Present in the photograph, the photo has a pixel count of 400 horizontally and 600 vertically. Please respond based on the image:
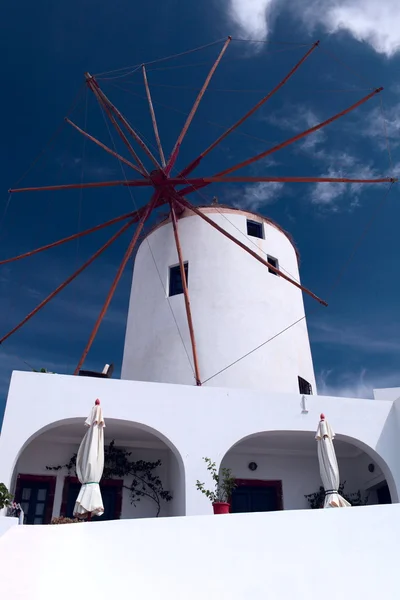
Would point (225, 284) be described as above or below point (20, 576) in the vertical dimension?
above

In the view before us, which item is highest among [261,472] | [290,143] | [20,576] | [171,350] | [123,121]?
[123,121]

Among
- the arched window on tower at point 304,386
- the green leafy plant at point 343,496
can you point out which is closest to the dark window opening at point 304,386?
the arched window on tower at point 304,386

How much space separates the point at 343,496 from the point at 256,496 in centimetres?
200

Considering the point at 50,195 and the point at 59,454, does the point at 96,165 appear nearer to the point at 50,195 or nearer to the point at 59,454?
the point at 50,195

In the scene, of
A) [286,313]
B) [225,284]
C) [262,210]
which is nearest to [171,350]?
[225,284]

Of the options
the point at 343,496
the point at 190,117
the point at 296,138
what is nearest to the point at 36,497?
the point at 343,496

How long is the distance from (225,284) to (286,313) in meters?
1.82

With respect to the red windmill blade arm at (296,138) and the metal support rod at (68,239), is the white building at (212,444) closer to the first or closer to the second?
the metal support rod at (68,239)

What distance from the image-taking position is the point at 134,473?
13.1m

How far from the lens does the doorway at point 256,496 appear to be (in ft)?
44.0

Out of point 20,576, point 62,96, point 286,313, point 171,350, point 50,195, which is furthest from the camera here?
point 62,96

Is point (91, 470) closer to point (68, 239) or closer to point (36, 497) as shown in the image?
point (36, 497)

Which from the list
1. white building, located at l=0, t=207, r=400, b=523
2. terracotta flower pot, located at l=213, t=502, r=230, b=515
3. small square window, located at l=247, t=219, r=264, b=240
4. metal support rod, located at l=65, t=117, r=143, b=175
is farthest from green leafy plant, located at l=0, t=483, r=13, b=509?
small square window, located at l=247, t=219, r=264, b=240

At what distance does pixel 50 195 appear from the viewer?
58.1 feet
